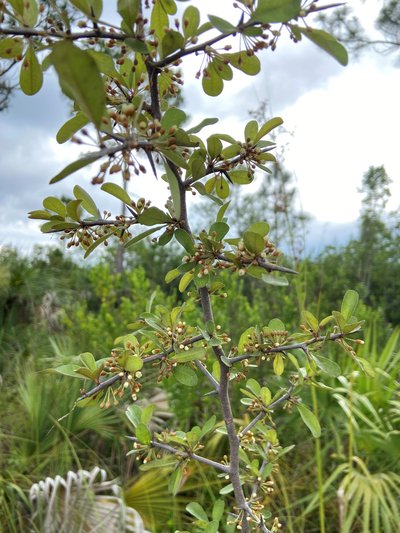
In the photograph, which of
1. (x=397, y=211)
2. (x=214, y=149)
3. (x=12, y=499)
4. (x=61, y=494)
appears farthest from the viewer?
(x=397, y=211)

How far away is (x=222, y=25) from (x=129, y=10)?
92 mm

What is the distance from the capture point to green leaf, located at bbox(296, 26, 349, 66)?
0.51 m

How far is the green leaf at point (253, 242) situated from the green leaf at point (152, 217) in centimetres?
10

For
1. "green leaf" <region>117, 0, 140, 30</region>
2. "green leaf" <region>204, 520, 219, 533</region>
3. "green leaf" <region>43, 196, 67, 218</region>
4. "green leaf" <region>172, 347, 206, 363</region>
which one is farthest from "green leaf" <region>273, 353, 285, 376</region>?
"green leaf" <region>117, 0, 140, 30</region>

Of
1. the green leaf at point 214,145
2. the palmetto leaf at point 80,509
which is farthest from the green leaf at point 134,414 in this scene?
the palmetto leaf at point 80,509

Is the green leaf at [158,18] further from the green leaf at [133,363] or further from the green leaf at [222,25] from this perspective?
the green leaf at [133,363]

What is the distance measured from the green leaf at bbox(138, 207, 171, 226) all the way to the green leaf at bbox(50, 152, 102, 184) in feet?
0.59

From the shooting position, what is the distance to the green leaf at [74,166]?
40 cm

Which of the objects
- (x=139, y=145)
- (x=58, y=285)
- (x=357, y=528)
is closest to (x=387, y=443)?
(x=357, y=528)

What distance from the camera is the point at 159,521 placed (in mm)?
2018

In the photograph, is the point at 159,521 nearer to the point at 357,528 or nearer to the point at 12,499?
the point at 12,499

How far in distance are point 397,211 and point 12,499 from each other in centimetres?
802

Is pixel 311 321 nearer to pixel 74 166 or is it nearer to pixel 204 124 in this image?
pixel 204 124

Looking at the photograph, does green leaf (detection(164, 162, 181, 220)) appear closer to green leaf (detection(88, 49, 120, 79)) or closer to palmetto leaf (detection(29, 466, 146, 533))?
green leaf (detection(88, 49, 120, 79))
